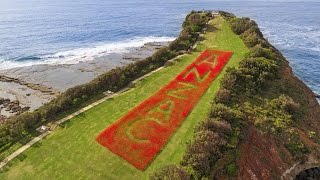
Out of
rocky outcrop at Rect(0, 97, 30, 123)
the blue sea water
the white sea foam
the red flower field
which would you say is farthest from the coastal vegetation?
the white sea foam

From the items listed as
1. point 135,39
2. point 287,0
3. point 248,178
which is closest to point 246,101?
point 248,178

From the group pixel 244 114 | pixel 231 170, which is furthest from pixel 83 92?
pixel 231 170

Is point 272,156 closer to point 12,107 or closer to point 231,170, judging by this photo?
point 231,170

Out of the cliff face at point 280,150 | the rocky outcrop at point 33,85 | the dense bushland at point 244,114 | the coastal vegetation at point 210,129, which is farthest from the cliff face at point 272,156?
the rocky outcrop at point 33,85

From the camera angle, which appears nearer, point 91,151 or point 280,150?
point 91,151

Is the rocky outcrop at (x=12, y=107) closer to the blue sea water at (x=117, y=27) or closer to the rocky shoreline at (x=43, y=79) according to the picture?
the rocky shoreline at (x=43, y=79)

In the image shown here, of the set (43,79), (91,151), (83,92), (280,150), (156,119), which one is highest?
(83,92)

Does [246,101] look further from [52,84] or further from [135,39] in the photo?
[135,39]

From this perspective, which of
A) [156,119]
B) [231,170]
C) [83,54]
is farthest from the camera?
[83,54]
